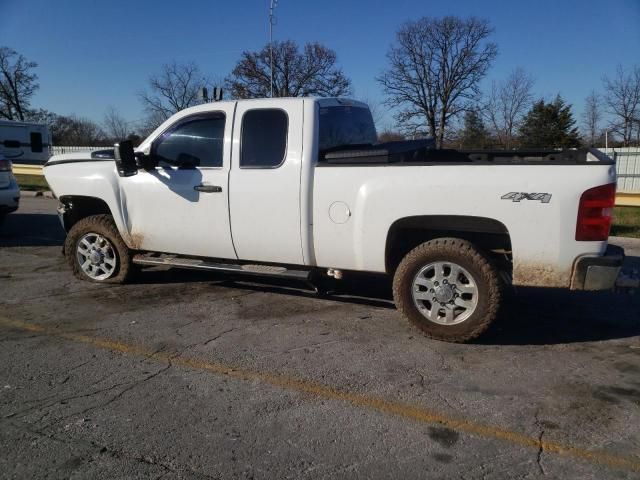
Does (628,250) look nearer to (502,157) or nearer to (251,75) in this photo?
(502,157)

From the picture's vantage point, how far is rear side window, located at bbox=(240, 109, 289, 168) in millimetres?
4840

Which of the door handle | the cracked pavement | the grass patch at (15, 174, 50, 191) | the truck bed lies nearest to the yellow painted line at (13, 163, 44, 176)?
the grass patch at (15, 174, 50, 191)

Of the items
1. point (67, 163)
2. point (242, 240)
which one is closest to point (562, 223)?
point (242, 240)

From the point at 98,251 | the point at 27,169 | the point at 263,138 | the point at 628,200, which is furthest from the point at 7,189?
the point at 27,169

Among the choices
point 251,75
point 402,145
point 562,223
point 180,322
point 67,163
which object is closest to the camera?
point 562,223

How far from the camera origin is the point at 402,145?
17.3 ft

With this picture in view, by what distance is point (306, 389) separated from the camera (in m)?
3.48

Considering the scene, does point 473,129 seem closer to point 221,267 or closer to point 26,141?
point 26,141

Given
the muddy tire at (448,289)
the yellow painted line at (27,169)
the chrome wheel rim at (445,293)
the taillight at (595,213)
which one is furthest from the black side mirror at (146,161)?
the yellow painted line at (27,169)

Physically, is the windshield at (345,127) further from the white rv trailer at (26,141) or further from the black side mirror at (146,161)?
the white rv trailer at (26,141)

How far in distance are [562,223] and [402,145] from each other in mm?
1926

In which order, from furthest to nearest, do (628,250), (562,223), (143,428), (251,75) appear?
(251,75)
(628,250)
(562,223)
(143,428)

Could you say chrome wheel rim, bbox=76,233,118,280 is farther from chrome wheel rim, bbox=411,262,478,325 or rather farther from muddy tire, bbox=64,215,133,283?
chrome wheel rim, bbox=411,262,478,325

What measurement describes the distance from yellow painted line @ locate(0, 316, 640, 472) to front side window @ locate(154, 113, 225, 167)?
194 centimetres
